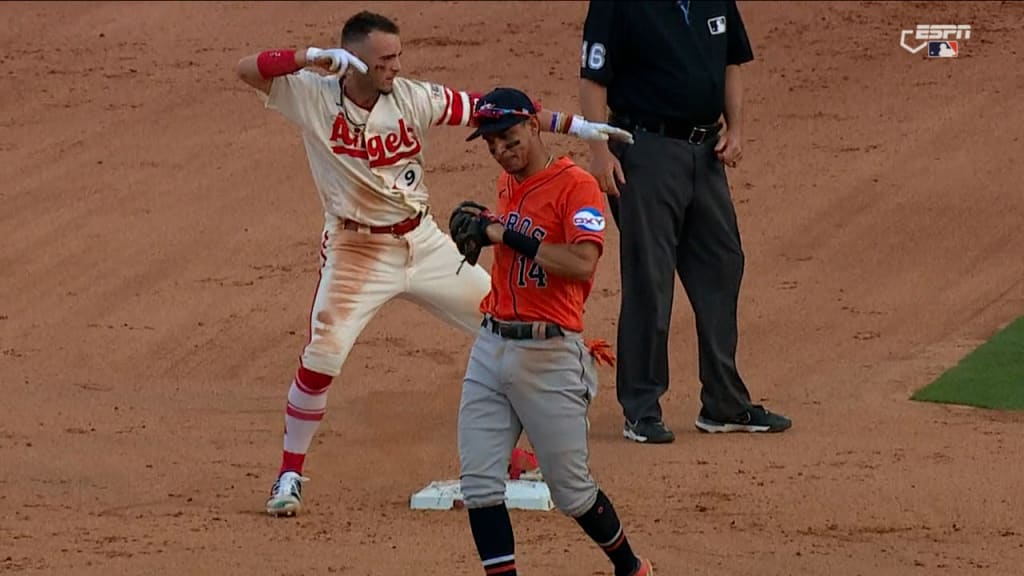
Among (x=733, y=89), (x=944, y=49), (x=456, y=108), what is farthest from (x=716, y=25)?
(x=944, y=49)

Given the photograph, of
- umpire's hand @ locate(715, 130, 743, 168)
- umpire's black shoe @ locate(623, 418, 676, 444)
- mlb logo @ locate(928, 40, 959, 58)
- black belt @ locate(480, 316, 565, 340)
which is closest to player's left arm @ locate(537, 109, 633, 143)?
black belt @ locate(480, 316, 565, 340)

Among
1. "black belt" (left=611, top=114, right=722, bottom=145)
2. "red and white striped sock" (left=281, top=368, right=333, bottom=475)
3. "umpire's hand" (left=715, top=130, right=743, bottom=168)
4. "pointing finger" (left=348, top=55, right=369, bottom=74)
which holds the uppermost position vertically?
"pointing finger" (left=348, top=55, right=369, bottom=74)

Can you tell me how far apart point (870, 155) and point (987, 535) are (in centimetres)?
665

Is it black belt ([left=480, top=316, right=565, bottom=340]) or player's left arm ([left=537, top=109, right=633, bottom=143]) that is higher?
player's left arm ([left=537, top=109, right=633, bottom=143])

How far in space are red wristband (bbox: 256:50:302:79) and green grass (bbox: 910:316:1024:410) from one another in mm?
3823

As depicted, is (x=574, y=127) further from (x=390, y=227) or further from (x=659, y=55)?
(x=659, y=55)

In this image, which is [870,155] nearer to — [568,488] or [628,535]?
[628,535]

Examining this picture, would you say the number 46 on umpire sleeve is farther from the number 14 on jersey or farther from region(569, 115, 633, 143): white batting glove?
the number 14 on jersey

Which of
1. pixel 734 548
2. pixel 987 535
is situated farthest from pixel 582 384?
pixel 987 535

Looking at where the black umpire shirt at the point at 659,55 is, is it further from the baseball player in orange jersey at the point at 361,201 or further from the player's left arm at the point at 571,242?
the player's left arm at the point at 571,242

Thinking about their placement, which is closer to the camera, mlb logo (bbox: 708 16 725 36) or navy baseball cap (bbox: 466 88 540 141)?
navy baseball cap (bbox: 466 88 540 141)

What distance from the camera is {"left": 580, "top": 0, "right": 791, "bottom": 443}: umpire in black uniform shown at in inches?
355

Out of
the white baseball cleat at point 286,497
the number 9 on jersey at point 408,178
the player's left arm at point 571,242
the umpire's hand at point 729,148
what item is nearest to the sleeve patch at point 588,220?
the player's left arm at point 571,242

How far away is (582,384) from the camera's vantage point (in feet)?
22.0
